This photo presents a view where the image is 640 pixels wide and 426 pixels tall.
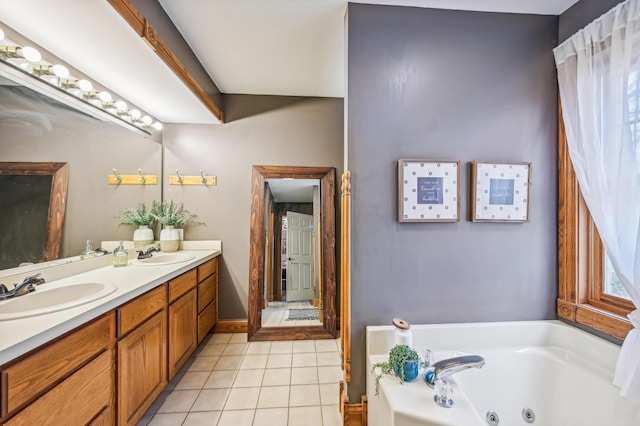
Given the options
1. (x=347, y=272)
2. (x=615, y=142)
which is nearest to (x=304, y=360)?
(x=347, y=272)

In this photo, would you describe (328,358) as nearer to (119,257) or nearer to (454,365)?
(454,365)

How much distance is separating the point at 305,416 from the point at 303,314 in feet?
4.19

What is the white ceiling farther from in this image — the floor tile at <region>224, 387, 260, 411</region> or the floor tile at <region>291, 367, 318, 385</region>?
the floor tile at <region>291, 367, 318, 385</region>

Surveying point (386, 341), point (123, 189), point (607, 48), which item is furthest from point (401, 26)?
point (123, 189)

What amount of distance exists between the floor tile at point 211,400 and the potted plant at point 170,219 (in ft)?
4.61

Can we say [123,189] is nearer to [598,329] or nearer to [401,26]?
[401,26]

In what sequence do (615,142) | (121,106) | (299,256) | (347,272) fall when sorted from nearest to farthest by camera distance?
(615,142) → (347,272) → (121,106) → (299,256)

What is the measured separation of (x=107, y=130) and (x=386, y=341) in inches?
105

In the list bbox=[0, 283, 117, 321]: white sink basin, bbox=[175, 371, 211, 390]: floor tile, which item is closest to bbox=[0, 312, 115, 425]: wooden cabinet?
bbox=[0, 283, 117, 321]: white sink basin

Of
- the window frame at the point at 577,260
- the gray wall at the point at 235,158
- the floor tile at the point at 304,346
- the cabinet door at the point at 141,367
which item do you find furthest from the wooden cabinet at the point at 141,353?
the window frame at the point at 577,260

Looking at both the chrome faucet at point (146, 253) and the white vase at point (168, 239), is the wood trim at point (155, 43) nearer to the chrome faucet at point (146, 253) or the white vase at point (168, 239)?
the white vase at point (168, 239)

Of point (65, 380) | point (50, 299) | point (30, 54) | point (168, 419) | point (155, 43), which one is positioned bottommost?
point (168, 419)

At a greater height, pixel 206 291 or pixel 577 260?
pixel 577 260

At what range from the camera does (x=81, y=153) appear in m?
1.84
